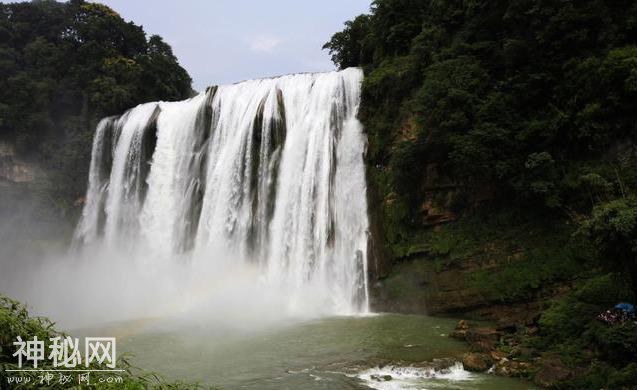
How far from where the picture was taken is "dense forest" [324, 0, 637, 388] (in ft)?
39.7

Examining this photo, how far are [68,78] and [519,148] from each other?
29085mm

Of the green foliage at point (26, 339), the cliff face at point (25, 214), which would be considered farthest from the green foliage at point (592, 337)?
the cliff face at point (25, 214)

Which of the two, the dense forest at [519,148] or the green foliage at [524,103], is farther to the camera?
the green foliage at [524,103]

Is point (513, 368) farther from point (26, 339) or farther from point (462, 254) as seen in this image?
point (26, 339)

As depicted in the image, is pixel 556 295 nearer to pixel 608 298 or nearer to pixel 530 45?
pixel 608 298

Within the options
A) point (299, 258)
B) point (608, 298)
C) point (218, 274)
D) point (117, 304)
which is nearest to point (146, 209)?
point (117, 304)

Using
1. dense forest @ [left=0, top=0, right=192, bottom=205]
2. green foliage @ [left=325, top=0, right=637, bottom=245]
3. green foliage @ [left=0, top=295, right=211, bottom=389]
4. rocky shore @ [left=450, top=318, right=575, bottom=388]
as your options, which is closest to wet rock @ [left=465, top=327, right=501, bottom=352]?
rocky shore @ [left=450, top=318, right=575, bottom=388]

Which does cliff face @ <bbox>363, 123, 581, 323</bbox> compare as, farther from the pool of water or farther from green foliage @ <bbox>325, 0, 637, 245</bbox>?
the pool of water

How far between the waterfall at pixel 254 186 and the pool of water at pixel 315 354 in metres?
2.99

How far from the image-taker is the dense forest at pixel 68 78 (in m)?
28.7

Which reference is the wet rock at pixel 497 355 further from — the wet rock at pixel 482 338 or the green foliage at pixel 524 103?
the green foliage at pixel 524 103

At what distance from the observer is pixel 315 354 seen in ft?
34.6

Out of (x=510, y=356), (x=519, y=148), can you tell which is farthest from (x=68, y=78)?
(x=510, y=356)

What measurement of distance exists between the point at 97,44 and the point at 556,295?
32709 mm
